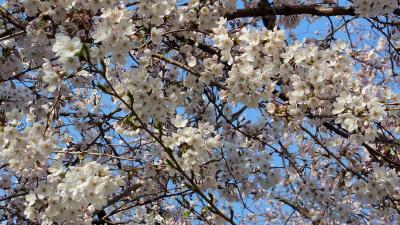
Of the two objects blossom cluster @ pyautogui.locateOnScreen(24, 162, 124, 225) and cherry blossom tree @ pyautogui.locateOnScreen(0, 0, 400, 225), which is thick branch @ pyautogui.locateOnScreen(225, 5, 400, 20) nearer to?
cherry blossom tree @ pyautogui.locateOnScreen(0, 0, 400, 225)

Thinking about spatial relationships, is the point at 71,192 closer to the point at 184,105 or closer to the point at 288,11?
the point at 184,105

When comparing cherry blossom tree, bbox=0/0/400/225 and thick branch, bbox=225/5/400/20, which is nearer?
cherry blossom tree, bbox=0/0/400/225

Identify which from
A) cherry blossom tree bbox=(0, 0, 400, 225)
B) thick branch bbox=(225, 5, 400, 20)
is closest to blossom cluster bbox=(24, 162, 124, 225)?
cherry blossom tree bbox=(0, 0, 400, 225)

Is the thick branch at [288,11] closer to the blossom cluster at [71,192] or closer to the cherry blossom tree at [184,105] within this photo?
the cherry blossom tree at [184,105]

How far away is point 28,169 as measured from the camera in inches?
131

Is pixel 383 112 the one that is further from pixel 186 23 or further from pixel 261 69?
pixel 186 23

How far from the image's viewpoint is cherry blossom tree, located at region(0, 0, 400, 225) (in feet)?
9.95

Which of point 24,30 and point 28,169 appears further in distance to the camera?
point 24,30

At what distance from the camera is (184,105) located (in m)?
4.27

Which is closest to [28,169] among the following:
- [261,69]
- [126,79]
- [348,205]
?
[126,79]

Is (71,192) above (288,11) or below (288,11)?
below

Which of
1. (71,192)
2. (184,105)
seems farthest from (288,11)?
(71,192)

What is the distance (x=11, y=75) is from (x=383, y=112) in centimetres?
257

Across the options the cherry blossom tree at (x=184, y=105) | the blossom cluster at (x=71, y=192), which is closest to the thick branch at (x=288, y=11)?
the cherry blossom tree at (x=184, y=105)
